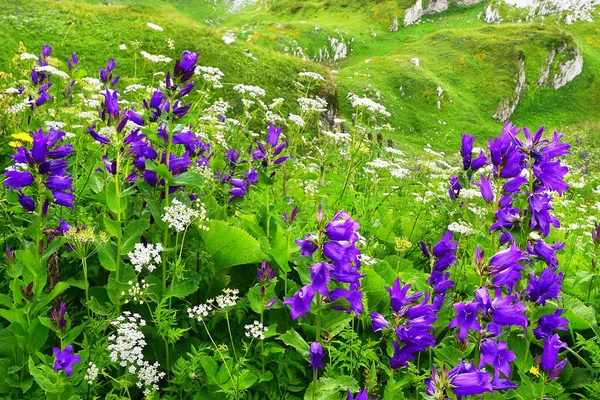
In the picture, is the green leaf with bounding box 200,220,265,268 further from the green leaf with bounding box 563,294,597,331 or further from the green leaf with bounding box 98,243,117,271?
the green leaf with bounding box 563,294,597,331

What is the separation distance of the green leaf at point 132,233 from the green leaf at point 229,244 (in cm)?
43

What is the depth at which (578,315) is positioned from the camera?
124 inches

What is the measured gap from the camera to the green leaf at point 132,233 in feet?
8.41

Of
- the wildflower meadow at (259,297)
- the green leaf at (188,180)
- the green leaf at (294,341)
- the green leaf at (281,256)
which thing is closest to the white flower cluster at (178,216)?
the wildflower meadow at (259,297)

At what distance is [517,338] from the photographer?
2730mm

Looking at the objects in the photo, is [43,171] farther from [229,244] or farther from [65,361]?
[229,244]

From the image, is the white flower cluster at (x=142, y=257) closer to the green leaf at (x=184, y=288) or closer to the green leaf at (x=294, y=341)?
the green leaf at (x=184, y=288)

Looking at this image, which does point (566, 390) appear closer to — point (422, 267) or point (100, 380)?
point (422, 267)

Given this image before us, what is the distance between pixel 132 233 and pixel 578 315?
307 centimetres

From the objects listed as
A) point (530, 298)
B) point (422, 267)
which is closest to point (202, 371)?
point (530, 298)

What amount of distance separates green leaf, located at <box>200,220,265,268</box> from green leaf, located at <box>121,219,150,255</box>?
1.42ft

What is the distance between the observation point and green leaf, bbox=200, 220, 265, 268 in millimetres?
2902

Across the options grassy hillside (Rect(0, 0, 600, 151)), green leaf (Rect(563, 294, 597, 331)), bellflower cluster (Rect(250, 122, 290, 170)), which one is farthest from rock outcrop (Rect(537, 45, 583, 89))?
bellflower cluster (Rect(250, 122, 290, 170))

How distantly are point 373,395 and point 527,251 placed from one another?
1.13 meters
